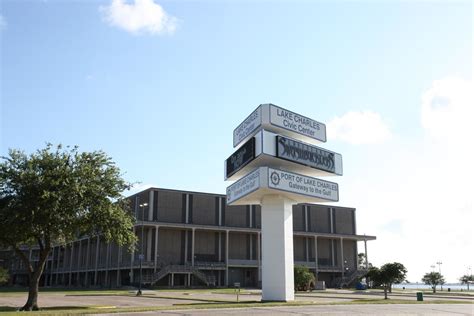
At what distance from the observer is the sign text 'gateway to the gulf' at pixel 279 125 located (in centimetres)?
3672

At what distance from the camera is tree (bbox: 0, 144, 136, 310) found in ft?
94.1

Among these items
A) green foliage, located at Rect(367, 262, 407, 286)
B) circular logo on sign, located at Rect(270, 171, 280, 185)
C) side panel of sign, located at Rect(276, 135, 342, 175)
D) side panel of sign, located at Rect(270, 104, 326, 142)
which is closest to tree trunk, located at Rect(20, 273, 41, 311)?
circular logo on sign, located at Rect(270, 171, 280, 185)

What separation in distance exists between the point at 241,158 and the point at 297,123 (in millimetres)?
5185

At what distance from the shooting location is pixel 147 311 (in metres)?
26.5

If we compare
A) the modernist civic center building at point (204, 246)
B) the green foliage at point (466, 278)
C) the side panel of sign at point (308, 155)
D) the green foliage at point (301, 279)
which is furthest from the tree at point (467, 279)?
the side panel of sign at point (308, 155)

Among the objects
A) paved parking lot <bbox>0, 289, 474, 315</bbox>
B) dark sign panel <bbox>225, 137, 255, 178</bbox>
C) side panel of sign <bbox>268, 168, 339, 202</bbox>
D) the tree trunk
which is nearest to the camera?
paved parking lot <bbox>0, 289, 474, 315</bbox>

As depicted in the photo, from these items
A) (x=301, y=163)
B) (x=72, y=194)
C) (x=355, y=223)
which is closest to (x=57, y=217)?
(x=72, y=194)

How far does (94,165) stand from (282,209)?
46.2 ft

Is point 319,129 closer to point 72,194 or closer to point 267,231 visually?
point 267,231

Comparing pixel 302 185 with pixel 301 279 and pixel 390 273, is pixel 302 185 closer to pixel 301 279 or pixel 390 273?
pixel 390 273

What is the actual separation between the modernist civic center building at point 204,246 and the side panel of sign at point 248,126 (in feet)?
139

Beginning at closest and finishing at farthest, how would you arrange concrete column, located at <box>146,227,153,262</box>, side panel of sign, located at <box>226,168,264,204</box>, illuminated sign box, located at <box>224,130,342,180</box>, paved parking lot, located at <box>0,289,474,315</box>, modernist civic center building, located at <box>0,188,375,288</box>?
paved parking lot, located at <box>0,289,474,315</box>
side panel of sign, located at <box>226,168,264,204</box>
illuminated sign box, located at <box>224,130,342,180</box>
modernist civic center building, located at <box>0,188,375,288</box>
concrete column, located at <box>146,227,153,262</box>

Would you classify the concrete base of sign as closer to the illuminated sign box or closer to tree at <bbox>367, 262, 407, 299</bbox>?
the illuminated sign box

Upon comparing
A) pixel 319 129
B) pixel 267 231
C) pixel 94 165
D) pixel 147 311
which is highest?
pixel 319 129
